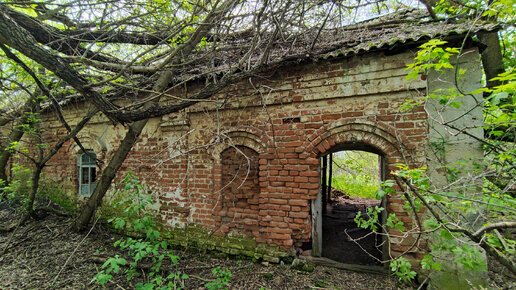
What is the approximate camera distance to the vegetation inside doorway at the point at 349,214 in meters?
4.47

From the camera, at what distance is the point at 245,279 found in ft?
11.7

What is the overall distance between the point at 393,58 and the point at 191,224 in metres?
4.72

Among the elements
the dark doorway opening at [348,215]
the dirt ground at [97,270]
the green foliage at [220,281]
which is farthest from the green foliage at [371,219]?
the green foliage at [220,281]

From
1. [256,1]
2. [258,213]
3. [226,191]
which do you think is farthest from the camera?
[226,191]

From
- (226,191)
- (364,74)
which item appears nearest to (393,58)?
(364,74)

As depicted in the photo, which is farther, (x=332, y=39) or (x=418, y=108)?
(x=332, y=39)

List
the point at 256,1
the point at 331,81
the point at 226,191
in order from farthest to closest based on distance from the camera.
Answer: the point at 226,191 < the point at 331,81 < the point at 256,1

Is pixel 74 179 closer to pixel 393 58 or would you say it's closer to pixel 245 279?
pixel 245 279

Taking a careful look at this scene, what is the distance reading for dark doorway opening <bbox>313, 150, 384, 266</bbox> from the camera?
4.39 meters

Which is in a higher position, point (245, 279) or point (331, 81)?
point (331, 81)

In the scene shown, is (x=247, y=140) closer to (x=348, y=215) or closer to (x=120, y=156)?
(x=120, y=156)

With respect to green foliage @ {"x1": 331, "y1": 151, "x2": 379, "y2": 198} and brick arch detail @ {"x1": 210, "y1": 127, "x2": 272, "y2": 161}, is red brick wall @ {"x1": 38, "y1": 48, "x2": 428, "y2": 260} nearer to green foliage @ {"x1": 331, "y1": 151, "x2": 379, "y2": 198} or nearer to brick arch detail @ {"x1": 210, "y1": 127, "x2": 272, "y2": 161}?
brick arch detail @ {"x1": 210, "y1": 127, "x2": 272, "y2": 161}

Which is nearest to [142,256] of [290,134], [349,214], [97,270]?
[97,270]

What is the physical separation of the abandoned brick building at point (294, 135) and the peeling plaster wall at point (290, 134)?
0.6 inches
